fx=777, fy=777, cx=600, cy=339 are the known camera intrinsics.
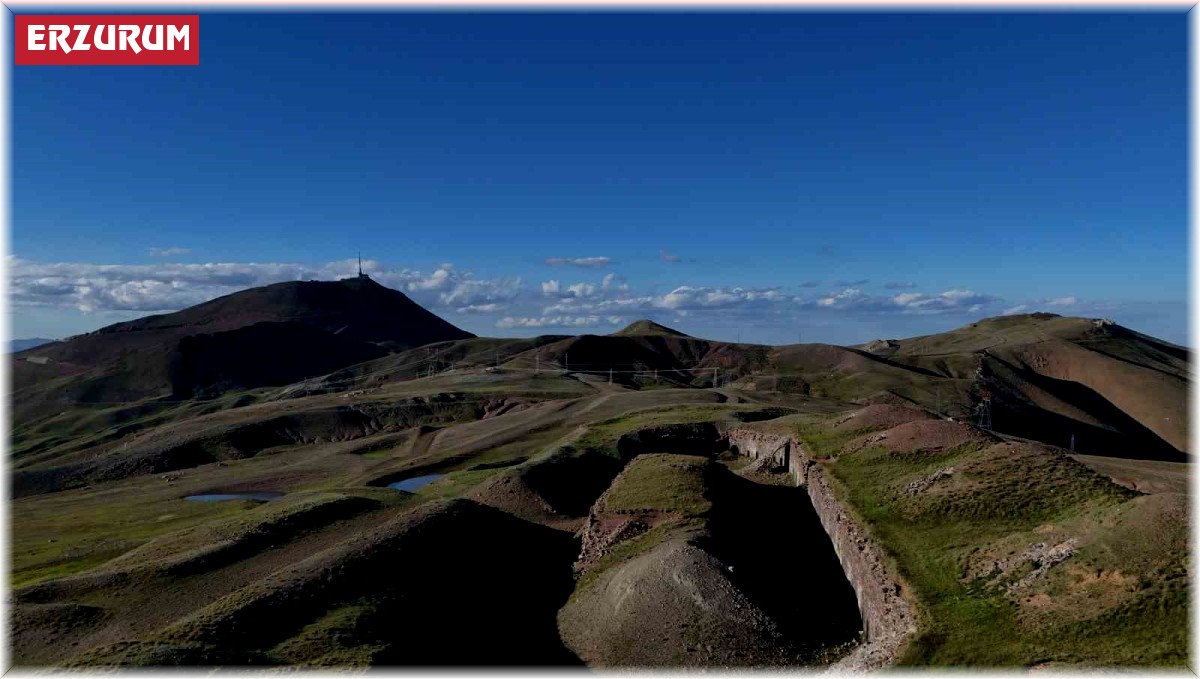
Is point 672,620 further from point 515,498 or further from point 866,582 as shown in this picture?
point 515,498

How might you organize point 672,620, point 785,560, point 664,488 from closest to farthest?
point 672,620, point 785,560, point 664,488

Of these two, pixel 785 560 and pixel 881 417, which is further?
pixel 881 417

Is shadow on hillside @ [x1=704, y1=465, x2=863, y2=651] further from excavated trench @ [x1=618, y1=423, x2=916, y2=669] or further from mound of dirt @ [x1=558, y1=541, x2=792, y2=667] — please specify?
mound of dirt @ [x1=558, y1=541, x2=792, y2=667]

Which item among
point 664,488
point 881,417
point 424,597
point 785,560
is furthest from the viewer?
point 881,417

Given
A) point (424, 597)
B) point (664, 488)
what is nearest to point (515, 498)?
point (664, 488)

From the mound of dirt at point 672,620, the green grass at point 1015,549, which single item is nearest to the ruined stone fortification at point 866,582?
the green grass at point 1015,549

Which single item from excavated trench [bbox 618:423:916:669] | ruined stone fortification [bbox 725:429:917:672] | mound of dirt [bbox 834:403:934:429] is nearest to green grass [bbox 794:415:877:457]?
mound of dirt [bbox 834:403:934:429]

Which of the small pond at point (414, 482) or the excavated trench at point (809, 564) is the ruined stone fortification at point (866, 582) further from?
the small pond at point (414, 482)
